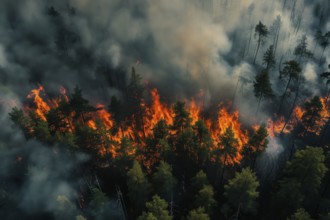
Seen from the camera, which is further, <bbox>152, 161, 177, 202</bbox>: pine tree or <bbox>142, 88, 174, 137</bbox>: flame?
<bbox>142, 88, 174, 137</bbox>: flame

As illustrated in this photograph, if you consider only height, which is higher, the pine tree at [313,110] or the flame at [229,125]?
the flame at [229,125]

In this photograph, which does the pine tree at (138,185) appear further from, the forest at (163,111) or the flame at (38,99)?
the flame at (38,99)

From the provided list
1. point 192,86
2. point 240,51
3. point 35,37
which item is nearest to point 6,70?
point 35,37

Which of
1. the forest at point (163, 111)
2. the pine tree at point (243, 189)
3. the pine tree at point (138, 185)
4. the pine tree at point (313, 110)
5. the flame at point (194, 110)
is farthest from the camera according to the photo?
the flame at point (194, 110)

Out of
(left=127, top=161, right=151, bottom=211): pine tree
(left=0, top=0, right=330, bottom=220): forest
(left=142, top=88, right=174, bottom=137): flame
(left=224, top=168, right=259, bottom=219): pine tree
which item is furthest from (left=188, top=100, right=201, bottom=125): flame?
(left=224, top=168, right=259, bottom=219): pine tree

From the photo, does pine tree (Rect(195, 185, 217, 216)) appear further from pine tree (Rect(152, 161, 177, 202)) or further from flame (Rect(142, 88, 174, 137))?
flame (Rect(142, 88, 174, 137))

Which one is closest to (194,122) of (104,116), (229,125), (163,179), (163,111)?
(229,125)

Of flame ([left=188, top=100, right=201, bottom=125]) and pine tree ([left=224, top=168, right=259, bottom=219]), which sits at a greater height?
flame ([left=188, top=100, right=201, bottom=125])

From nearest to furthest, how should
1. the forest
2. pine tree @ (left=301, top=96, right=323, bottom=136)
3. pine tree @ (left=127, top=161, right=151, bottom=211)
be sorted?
pine tree @ (left=127, top=161, right=151, bottom=211) → the forest → pine tree @ (left=301, top=96, right=323, bottom=136)

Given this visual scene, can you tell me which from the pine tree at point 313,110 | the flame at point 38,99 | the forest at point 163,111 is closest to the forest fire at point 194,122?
the forest at point 163,111
